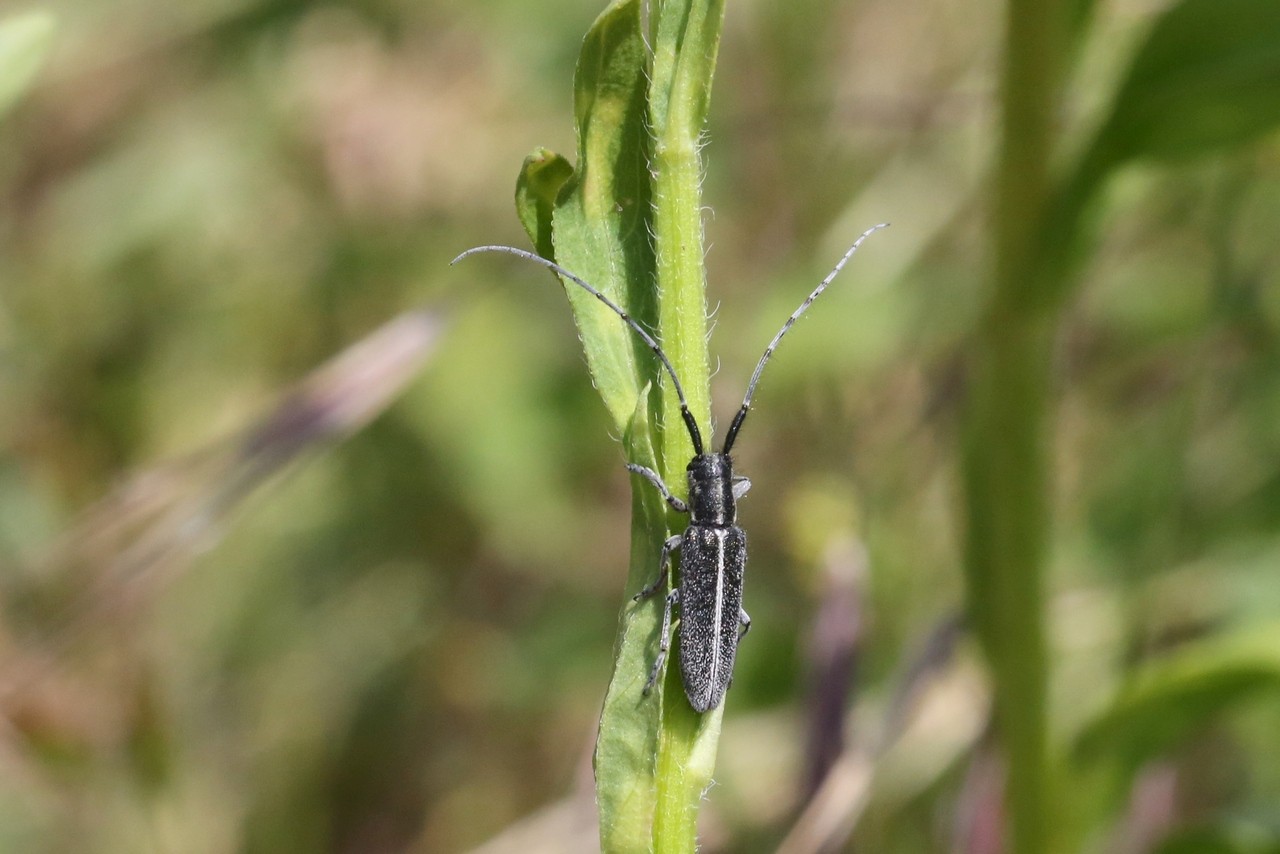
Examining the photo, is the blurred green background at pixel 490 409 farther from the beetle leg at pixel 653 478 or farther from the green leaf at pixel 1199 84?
the beetle leg at pixel 653 478

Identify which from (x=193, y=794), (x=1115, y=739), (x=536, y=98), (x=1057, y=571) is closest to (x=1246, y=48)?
(x=1115, y=739)

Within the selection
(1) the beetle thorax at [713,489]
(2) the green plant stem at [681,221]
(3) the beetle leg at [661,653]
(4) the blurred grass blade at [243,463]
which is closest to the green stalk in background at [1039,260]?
(1) the beetle thorax at [713,489]

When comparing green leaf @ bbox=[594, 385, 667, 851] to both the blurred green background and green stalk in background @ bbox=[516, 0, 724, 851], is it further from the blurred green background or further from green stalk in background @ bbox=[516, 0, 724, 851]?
the blurred green background

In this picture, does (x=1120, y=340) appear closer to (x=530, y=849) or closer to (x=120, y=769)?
(x=530, y=849)

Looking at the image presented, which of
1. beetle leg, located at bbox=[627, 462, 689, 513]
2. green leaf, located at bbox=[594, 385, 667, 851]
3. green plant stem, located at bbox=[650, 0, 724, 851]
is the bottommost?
green leaf, located at bbox=[594, 385, 667, 851]

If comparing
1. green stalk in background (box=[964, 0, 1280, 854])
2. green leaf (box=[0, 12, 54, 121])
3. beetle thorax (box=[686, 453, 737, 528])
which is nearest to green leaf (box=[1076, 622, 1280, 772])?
green stalk in background (box=[964, 0, 1280, 854])

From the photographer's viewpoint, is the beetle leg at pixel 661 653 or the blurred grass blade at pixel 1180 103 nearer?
the beetle leg at pixel 661 653
